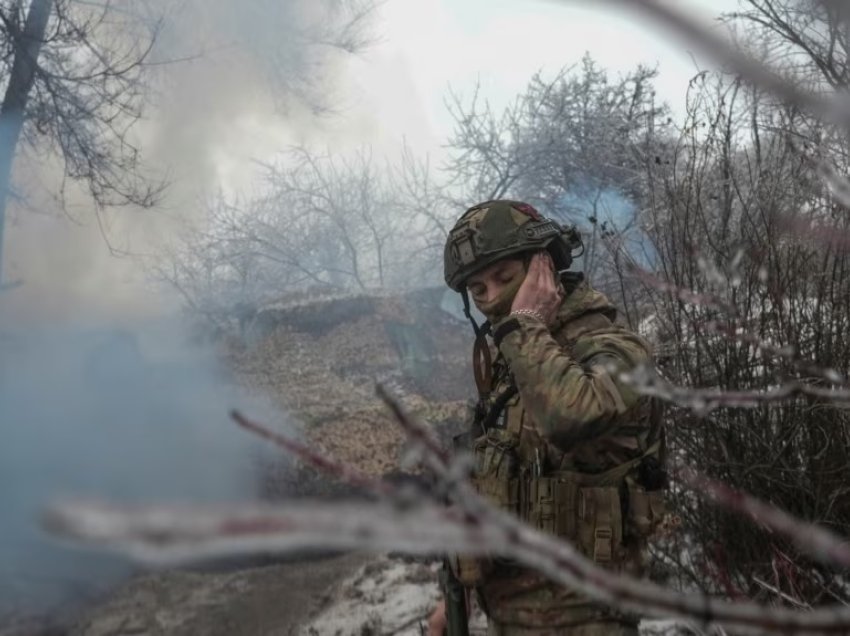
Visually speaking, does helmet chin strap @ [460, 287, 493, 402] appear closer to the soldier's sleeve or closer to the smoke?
the soldier's sleeve

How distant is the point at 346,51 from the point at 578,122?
601cm

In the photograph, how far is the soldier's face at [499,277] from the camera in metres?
2.30

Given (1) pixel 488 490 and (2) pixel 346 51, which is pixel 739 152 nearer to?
(1) pixel 488 490

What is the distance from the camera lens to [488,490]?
6.82 feet

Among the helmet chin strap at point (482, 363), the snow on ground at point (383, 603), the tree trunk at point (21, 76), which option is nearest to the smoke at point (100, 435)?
the snow on ground at point (383, 603)

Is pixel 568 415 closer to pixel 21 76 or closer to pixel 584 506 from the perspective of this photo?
Result: pixel 584 506

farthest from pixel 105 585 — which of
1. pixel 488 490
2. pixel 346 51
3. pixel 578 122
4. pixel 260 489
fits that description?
pixel 578 122

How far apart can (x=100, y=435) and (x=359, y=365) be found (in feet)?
12.7

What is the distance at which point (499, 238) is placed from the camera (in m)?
2.28

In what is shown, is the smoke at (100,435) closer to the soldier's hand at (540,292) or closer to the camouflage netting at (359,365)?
the camouflage netting at (359,365)

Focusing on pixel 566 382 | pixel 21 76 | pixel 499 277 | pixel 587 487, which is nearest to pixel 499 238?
pixel 499 277

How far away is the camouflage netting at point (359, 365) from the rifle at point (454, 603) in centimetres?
530

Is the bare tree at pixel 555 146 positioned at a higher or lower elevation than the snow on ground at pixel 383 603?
higher

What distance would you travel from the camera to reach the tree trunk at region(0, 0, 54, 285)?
7105mm
